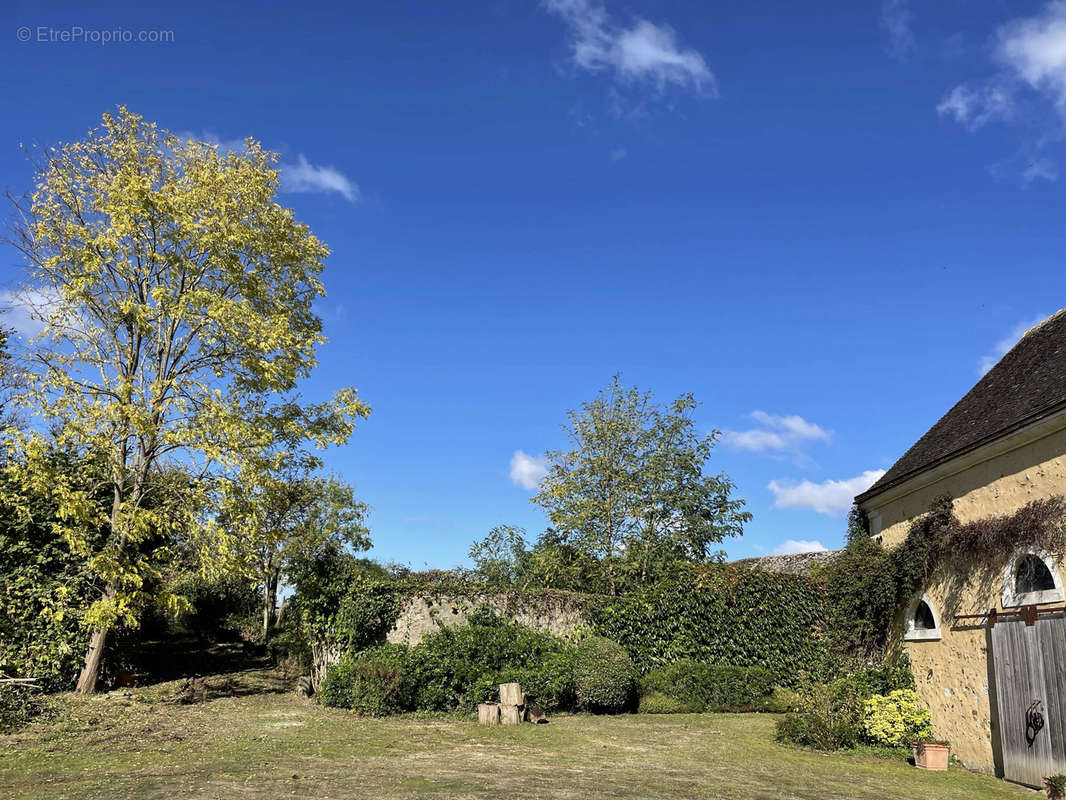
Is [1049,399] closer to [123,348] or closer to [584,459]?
[584,459]

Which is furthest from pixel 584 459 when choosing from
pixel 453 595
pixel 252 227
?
pixel 252 227

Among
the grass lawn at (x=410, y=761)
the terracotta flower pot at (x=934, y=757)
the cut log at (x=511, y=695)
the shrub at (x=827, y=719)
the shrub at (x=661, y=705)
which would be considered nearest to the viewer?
the grass lawn at (x=410, y=761)

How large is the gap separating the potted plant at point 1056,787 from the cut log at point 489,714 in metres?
9.81

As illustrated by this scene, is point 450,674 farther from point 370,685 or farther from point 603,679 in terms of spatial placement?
point 603,679

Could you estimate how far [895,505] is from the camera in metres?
14.3

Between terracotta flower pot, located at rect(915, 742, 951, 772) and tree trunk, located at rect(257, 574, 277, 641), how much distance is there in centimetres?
2431

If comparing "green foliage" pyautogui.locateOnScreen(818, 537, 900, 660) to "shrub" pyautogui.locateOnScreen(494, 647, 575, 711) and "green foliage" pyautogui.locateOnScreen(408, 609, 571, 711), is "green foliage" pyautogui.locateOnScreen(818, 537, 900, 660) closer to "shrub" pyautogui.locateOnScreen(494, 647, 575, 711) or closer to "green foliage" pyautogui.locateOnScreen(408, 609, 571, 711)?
"shrub" pyautogui.locateOnScreen(494, 647, 575, 711)

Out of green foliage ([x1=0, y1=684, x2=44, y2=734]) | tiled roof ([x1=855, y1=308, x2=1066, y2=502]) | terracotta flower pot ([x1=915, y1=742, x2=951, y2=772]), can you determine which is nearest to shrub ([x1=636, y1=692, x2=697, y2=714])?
tiled roof ([x1=855, y1=308, x2=1066, y2=502])

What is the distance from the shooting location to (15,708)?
44.5 feet

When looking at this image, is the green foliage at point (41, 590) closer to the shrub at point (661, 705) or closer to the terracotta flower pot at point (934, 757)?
the shrub at point (661, 705)

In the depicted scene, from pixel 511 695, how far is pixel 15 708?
9.40 meters

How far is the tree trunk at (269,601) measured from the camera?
2989 centimetres

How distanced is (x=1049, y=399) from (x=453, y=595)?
43.9 ft

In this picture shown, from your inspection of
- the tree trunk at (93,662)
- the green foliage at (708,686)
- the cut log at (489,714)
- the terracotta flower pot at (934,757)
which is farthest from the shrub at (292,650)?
the terracotta flower pot at (934,757)
